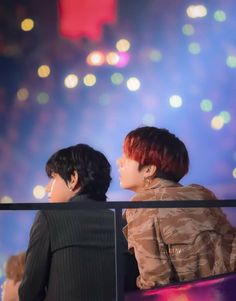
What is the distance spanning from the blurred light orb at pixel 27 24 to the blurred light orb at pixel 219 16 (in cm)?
74

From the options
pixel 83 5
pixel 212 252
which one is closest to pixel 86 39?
pixel 83 5

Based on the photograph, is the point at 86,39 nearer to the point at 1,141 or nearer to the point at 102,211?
the point at 1,141

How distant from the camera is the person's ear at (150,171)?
2.04m

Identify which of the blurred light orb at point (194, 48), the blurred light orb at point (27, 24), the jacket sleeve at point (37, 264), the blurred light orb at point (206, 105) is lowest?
the jacket sleeve at point (37, 264)

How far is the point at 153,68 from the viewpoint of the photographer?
6.95 ft

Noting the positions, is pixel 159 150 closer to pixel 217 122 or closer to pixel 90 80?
pixel 217 122

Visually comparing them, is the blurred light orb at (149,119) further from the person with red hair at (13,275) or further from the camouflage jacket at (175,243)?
the person with red hair at (13,275)

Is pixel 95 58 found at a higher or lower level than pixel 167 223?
higher

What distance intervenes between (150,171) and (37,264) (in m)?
0.66

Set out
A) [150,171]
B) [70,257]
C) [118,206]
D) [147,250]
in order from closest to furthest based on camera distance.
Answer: [118,206] < [70,257] < [147,250] < [150,171]

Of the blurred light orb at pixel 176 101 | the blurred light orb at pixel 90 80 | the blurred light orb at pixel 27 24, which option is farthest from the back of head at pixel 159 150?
the blurred light orb at pixel 27 24

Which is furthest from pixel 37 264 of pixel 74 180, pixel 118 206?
pixel 74 180

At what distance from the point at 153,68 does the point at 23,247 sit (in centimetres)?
85

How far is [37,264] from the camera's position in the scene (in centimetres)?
156
